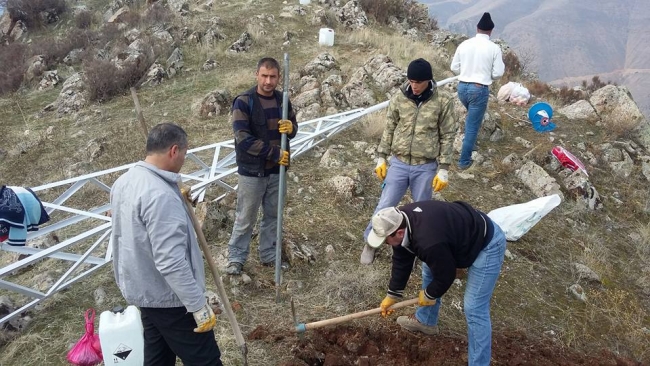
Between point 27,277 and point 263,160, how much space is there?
288 centimetres

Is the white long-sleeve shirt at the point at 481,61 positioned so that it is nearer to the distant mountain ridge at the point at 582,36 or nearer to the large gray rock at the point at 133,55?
the large gray rock at the point at 133,55

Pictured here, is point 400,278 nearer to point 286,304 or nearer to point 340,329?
point 340,329

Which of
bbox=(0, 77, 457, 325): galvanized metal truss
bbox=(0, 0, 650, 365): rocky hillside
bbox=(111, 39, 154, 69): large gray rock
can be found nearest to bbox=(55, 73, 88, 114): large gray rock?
bbox=(0, 0, 650, 365): rocky hillside

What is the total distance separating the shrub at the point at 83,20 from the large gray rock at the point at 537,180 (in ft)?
46.6

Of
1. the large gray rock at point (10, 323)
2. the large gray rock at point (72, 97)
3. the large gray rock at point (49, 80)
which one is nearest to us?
the large gray rock at point (10, 323)

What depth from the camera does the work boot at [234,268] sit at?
3973mm

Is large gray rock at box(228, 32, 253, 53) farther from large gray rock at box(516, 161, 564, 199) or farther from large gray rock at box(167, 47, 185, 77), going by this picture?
large gray rock at box(516, 161, 564, 199)

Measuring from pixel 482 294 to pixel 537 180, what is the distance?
3906mm

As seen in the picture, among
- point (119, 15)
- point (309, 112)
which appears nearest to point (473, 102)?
point (309, 112)

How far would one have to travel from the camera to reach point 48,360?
3248 mm

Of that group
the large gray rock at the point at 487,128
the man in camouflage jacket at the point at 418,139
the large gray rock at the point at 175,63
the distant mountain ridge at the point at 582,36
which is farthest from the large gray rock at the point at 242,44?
the distant mountain ridge at the point at 582,36

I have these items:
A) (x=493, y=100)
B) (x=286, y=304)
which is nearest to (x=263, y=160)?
(x=286, y=304)

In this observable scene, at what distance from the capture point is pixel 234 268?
3979mm

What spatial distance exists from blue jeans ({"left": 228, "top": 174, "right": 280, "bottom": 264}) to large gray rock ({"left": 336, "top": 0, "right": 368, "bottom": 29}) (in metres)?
9.17
